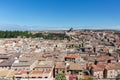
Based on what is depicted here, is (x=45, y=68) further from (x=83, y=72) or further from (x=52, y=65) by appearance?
(x=83, y=72)

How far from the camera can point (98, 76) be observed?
4922 cm

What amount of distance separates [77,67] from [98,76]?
213 inches

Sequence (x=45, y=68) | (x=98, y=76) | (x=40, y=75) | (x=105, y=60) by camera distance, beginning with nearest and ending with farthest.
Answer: (x=40, y=75)
(x=45, y=68)
(x=98, y=76)
(x=105, y=60)

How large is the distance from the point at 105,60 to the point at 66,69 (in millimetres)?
17681

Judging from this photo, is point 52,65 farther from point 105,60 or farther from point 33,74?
point 105,60

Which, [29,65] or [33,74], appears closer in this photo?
[33,74]

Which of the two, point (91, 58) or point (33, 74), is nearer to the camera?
point (33, 74)

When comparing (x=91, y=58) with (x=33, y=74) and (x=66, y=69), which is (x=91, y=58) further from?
(x=33, y=74)

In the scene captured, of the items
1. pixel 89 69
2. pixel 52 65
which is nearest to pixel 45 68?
pixel 52 65

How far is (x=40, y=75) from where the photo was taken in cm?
3891

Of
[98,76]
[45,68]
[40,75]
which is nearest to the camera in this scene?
[40,75]

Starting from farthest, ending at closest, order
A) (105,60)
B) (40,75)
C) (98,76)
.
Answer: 1. (105,60)
2. (98,76)
3. (40,75)

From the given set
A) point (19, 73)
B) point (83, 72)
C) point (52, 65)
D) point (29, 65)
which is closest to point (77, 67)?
point (83, 72)

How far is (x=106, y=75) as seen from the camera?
49.5m
